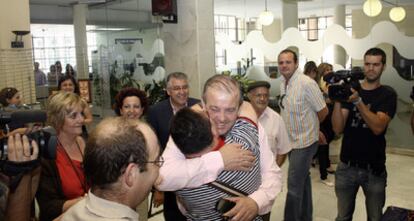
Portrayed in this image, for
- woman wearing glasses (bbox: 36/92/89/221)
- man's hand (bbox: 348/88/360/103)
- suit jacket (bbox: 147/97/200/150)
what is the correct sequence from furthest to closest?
suit jacket (bbox: 147/97/200/150)
man's hand (bbox: 348/88/360/103)
woman wearing glasses (bbox: 36/92/89/221)

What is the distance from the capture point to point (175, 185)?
4.92 ft

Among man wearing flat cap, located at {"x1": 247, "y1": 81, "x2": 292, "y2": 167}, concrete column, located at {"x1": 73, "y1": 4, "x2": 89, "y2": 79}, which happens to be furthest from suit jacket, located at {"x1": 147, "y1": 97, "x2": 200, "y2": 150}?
concrete column, located at {"x1": 73, "y1": 4, "x2": 89, "y2": 79}

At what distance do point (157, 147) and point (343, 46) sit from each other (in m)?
5.93

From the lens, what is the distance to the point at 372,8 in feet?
21.2

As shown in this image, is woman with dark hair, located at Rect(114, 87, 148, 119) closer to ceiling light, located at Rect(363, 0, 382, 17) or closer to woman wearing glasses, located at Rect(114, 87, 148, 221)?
woman wearing glasses, located at Rect(114, 87, 148, 221)

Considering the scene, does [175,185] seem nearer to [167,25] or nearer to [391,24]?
[167,25]

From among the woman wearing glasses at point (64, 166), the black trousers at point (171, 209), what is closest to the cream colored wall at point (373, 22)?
the black trousers at point (171, 209)

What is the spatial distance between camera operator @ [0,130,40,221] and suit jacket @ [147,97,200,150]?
133cm

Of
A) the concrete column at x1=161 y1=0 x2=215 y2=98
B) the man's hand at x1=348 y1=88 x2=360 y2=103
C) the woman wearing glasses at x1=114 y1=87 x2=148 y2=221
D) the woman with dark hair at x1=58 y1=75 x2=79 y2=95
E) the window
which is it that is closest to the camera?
the man's hand at x1=348 y1=88 x2=360 y2=103

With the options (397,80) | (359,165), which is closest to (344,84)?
(359,165)

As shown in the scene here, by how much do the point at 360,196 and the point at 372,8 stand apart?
Answer: 3339 millimetres

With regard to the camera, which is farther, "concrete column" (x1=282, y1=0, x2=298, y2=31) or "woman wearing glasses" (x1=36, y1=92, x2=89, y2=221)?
"concrete column" (x1=282, y1=0, x2=298, y2=31)

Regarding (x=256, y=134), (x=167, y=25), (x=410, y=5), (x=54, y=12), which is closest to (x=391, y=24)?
(x=410, y=5)

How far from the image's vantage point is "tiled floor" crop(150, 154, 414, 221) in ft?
13.8
